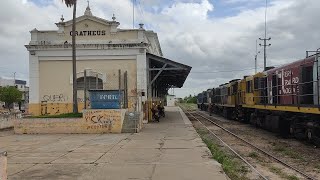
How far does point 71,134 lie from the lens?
2389 cm

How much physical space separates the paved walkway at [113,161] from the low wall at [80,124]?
5.47 meters

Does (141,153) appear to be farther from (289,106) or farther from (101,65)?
(101,65)

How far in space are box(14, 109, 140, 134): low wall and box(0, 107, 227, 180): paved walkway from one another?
5.47 metres

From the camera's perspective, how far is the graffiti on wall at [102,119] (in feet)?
80.5

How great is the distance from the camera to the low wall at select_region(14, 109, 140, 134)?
24.5m

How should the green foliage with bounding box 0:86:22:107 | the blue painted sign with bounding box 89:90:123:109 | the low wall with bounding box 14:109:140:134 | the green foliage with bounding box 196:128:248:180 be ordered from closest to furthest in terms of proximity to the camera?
the green foliage with bounding box 196:128:248:180, the low wall with bounding box 14:109:140:134, the blue painted sign with bounding box 89:90:123:109, the green foliage with bounding box 0:86:22:107

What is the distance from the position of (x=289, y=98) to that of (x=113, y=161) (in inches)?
382

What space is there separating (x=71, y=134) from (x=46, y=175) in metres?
13.3

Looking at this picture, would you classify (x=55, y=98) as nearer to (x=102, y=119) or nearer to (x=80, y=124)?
(x=80, y=124)

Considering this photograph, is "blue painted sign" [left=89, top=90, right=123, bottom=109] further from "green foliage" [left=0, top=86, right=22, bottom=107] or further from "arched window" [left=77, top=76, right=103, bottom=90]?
"green foliage" [left=0, top=86, right=22, bottom=107]

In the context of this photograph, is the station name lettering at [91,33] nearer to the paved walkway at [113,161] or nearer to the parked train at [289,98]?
the parked train at [289,98]

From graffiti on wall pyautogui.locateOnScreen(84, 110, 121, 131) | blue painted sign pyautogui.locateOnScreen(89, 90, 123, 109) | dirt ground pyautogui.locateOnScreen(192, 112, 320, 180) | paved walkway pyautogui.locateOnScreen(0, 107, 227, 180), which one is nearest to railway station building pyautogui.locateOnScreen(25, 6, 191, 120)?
blue painted sign pyautogui.locateOnScreen(89, 90, 123, 109)

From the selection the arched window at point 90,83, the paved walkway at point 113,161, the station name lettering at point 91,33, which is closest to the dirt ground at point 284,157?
the paved walkway at point 113,161

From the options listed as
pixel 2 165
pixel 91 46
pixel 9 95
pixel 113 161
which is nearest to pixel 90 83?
pixel 91 46
